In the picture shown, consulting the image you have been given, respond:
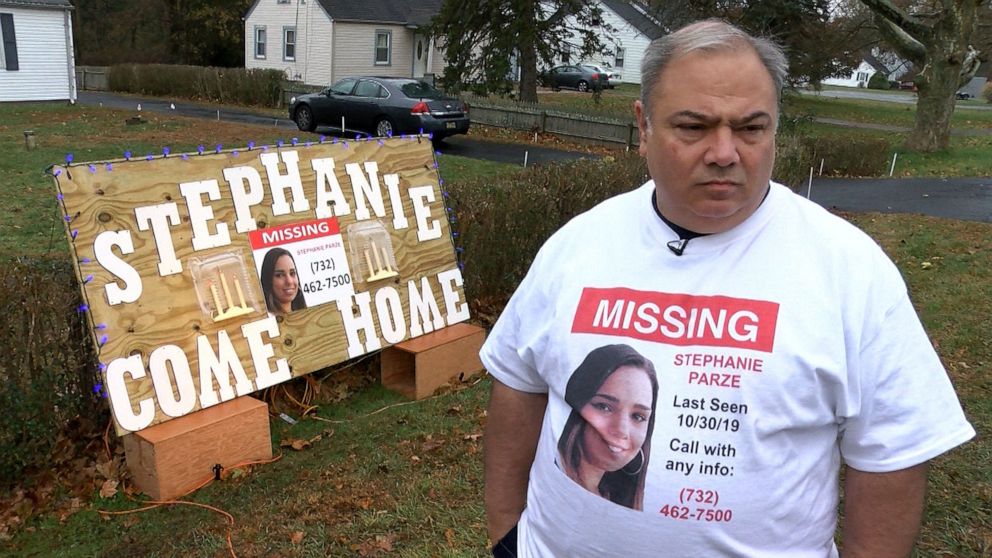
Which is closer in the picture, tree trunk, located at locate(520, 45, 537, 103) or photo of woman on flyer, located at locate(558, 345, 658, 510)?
photo of woman on flyer, located at locate(558, 345, 658, 510)

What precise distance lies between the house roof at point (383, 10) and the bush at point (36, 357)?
3485 cm

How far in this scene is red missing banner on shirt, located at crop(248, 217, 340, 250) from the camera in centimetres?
497

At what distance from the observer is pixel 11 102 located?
25656 millimetres

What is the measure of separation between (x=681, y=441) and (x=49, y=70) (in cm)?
2996

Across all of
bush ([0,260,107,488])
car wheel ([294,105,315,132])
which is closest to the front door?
car wheel ([294,105,315,132])

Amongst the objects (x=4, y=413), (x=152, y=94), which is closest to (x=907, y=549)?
(x=4, y=413)

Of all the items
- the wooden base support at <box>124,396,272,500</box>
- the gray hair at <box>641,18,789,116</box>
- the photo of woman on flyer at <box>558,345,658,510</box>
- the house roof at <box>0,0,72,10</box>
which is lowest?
the wooden base support at <box>124,396,272,500</box>

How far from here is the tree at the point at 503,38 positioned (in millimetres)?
24031

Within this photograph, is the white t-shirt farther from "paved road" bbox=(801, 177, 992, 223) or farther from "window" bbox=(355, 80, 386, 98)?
"window" bbox=(355, 80, 386, 98)

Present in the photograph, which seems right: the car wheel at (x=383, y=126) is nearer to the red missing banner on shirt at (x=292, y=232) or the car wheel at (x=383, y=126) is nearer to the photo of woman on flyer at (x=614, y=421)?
the red missing banner on shirt at (x=292, y=232)

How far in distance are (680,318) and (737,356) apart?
13cm

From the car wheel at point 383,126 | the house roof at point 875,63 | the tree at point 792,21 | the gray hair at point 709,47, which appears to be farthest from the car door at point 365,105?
the house roof at point 875,63

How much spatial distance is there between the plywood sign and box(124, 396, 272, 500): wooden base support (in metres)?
0.09

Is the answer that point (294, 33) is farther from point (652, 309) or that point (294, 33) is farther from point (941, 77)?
point (652, 309)
